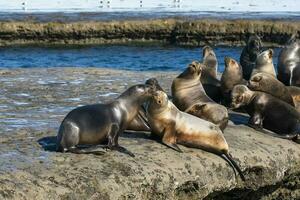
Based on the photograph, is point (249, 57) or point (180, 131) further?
point (249, 57)

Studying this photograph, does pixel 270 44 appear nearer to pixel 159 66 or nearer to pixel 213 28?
pixel 213 28

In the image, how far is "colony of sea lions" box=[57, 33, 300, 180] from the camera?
21.8 feet

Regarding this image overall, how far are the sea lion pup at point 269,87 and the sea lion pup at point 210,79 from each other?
614 mm

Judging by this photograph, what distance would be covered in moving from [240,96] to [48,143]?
2.75 m

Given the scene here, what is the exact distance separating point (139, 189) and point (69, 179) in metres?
0.67

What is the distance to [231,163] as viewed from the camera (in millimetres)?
7184

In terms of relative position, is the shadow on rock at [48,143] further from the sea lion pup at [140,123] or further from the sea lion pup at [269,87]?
the sea lion pup at [269,87]

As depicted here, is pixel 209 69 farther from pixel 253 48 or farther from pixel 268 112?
pixel 268 112

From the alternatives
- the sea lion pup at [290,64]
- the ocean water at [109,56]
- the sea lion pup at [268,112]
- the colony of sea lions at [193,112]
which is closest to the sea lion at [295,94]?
A: the colony of sea lions at [193,112]

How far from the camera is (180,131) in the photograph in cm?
719

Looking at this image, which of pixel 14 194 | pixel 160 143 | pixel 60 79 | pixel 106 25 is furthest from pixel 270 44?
pixel 14 194

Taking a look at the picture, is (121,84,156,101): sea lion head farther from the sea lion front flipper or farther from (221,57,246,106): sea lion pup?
(221,57,246,106): sea lion pup

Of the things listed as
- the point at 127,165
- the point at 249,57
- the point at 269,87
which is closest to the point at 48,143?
the point at 127,165

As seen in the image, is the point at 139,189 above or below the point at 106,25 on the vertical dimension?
above
